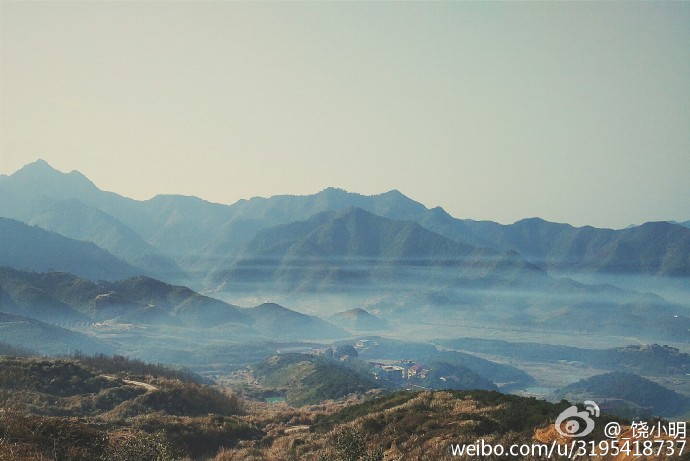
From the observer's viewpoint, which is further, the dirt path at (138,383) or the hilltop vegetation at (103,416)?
the dirt path at (138,383)

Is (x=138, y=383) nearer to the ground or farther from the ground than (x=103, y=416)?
nearer to the ground

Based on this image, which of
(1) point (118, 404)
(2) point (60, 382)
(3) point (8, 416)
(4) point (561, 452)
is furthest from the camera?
(2) point (60, 382)

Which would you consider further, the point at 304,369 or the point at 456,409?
the point at 304,369

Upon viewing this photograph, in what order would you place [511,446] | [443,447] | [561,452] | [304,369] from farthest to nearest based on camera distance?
[304,369], [443,447], [511,446], [561,452]

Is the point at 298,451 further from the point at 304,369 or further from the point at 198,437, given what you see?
the point at 304,369

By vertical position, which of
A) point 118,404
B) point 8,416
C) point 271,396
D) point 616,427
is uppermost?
point 616,427

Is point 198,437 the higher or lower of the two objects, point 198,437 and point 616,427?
the lower

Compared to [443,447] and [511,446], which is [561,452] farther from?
[443,447]

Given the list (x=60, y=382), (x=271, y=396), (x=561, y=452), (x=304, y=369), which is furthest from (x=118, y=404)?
(x=304, y=369)

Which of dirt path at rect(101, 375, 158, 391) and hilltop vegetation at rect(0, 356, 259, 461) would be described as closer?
hilltop vegetation at rect(0, 356, 259, 461)

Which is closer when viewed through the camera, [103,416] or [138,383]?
[103,416]
